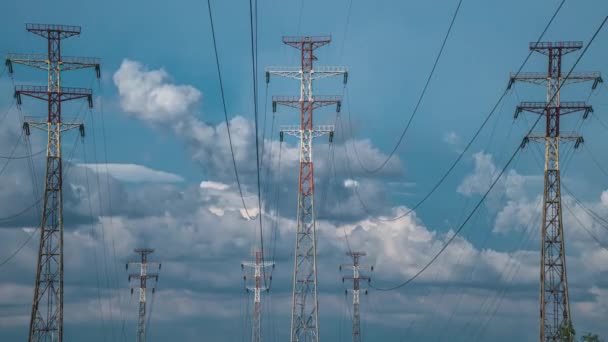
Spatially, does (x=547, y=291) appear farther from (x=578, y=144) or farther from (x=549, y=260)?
(x=578, y=144)

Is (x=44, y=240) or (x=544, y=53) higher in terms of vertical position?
(x=544, y=53)

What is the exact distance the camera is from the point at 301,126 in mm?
89812

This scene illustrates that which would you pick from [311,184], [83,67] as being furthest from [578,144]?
[83,67]

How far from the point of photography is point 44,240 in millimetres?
84625

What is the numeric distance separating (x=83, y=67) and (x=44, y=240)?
13.7 metres

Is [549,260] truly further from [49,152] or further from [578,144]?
[49,152]

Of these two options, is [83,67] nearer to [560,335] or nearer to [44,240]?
[44,240]

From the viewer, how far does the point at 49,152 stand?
86500mm

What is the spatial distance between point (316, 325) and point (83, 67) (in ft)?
84.3

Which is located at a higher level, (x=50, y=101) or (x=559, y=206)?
(x=50, y=101)

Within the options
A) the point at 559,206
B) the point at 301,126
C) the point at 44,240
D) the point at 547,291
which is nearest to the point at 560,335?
the point at 547,291

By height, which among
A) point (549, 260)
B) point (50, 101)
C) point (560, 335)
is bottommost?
point (560, 335)

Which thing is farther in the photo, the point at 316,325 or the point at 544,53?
the point at 544,53

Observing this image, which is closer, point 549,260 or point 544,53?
point 549,260
